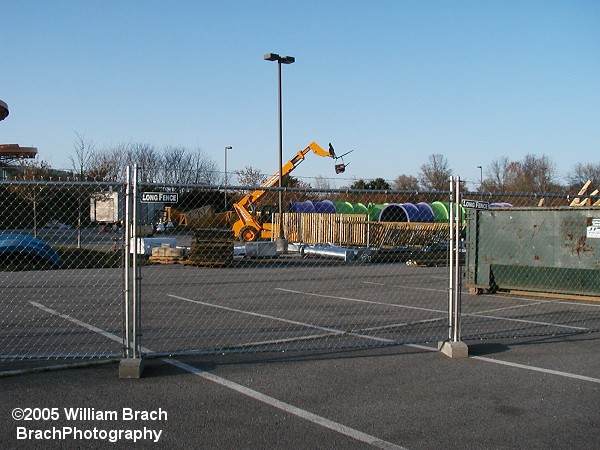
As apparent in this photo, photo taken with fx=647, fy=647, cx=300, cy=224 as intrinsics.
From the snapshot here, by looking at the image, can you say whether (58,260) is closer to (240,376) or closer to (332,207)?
(240,376)

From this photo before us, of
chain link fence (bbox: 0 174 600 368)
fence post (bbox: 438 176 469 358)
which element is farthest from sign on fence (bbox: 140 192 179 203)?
fence post (bbox: 438 176 469 358)

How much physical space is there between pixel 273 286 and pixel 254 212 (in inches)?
718

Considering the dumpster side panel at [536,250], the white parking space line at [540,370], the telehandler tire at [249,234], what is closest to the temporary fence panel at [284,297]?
the white parking space line at [540,370]

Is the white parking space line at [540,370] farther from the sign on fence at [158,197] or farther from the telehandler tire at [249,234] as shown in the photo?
the telehandler tire at [249,234]

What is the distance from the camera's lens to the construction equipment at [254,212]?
3209 cm

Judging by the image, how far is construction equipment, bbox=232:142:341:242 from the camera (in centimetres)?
3209

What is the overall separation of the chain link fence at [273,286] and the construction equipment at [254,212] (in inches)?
274

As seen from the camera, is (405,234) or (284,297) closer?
(284,297)

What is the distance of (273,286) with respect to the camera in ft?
53.1

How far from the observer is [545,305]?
12.9 m

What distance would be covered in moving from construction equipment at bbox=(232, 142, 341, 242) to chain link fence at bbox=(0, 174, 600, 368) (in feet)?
22.8

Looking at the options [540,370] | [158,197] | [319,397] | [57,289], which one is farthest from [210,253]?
[319,397]

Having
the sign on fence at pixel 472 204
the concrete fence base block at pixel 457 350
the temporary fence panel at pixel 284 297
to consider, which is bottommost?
the temporary fence panel at pixel 284 297

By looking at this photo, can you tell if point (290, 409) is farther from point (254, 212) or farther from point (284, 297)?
point (254, 212)
